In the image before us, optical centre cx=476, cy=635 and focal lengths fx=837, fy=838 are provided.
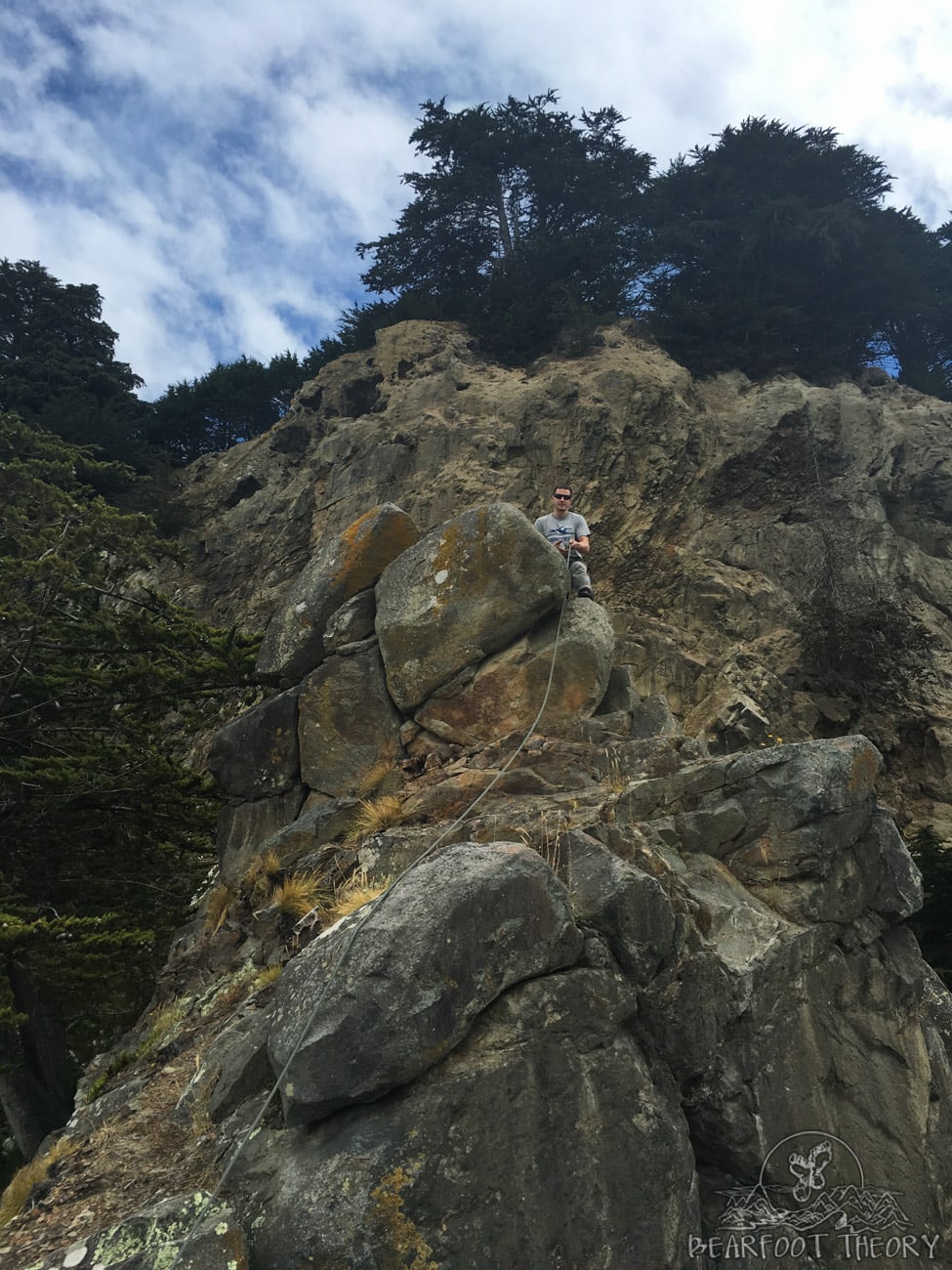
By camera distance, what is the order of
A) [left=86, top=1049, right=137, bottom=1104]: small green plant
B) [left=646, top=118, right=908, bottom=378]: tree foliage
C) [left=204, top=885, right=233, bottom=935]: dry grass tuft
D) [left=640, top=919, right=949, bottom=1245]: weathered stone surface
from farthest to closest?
[left=646, top=118, right=908, bottom=378]: tree foliage
[left=204, top=885, right=233, bottom=935]: dry grass tuft
[left=86, top=1049, right=137, bottom=1104]: small green plant
[left=640, top=919, right=949, bottom=1245]: weathered stone surface

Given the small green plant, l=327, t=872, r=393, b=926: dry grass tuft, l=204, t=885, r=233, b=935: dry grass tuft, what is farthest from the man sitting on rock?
the small green plant

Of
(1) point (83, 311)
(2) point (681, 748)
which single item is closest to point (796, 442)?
(2) point (681, 748)

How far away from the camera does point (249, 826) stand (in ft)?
Answer: 28.4

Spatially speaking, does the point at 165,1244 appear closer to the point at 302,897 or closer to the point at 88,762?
the point at 302,897

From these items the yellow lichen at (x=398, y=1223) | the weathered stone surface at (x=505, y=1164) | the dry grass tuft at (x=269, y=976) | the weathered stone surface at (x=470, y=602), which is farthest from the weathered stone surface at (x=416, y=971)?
the weathered stone surface at (x=470, y=602)

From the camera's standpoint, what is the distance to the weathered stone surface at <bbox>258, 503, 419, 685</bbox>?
9.38 metres

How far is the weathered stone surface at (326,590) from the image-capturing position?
9.38 metres

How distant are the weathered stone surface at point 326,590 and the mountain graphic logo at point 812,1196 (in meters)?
6.32

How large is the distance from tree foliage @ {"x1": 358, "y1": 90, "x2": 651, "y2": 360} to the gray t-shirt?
16992mm

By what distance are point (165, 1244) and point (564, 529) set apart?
304 inches

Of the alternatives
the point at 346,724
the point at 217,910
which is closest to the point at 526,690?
the point at 346,724

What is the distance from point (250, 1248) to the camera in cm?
385

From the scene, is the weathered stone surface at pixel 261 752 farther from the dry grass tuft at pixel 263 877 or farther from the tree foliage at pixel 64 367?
the tree foliage at pixel 64 367

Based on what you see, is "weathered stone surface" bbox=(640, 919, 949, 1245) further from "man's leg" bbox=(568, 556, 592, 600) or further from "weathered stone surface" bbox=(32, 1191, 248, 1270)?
"man's leg" bbox=(568, 556, 592, 600)
